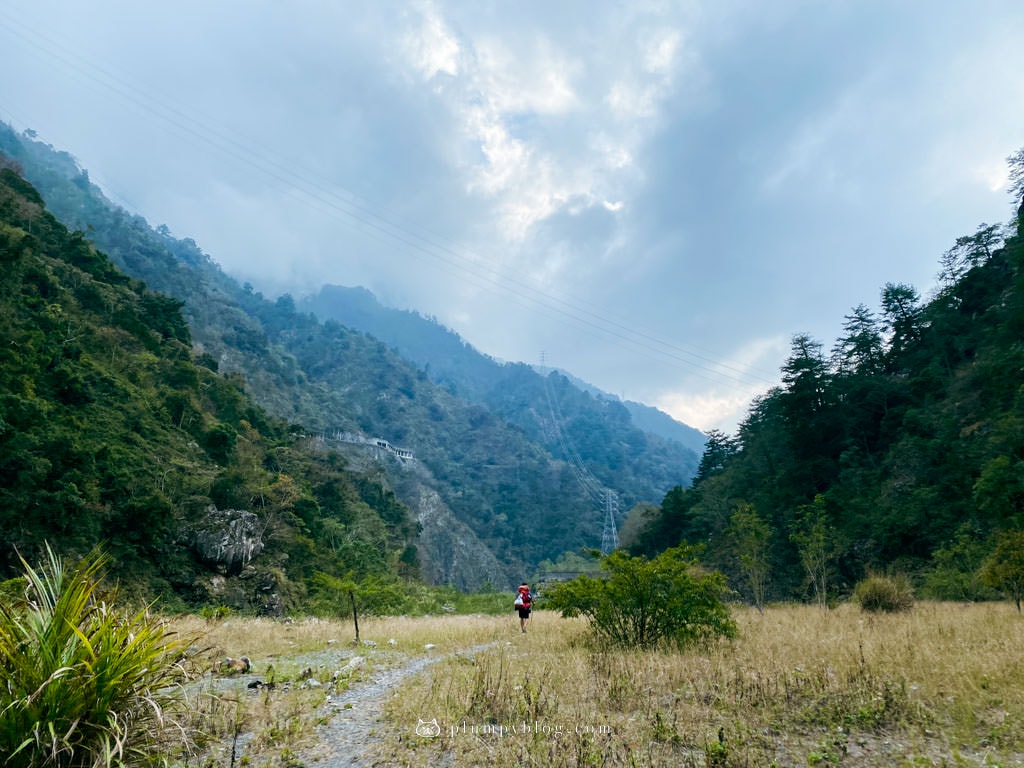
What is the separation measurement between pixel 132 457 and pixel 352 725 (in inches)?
1149

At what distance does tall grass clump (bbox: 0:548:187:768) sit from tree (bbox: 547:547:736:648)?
27.2 feet

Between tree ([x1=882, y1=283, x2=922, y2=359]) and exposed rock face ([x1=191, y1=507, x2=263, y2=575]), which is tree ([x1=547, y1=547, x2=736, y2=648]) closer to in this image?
exposed rock face ([x1=191, y1=507, x2=263, y2=575])

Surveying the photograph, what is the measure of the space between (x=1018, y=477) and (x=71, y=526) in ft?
136

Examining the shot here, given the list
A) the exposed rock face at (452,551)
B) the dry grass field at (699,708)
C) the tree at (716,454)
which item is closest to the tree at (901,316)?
the tree at (716,454)

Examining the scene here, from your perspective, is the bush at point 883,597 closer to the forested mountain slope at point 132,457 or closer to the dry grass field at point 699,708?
the dry grass field at point 699,708

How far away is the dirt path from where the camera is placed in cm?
511

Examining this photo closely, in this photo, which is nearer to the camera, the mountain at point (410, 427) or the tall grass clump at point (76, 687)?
the tall grass clump at point (76, 687)

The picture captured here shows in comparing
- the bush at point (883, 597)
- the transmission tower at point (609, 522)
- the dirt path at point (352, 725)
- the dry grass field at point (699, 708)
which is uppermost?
the transmission tower at point (609, 522)

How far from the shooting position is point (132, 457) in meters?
28.2

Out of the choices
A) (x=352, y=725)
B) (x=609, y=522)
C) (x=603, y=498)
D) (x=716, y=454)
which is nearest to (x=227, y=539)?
(x=352, y=725)

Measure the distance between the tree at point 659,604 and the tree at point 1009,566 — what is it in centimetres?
803

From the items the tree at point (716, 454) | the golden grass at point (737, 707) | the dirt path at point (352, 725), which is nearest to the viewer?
the golden grass at point (737, 707)

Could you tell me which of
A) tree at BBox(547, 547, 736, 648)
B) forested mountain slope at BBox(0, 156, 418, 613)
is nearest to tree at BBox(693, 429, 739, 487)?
forested mountain slope at BBox(0, 156, 418, 613)

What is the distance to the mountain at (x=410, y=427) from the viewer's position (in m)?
94.8
